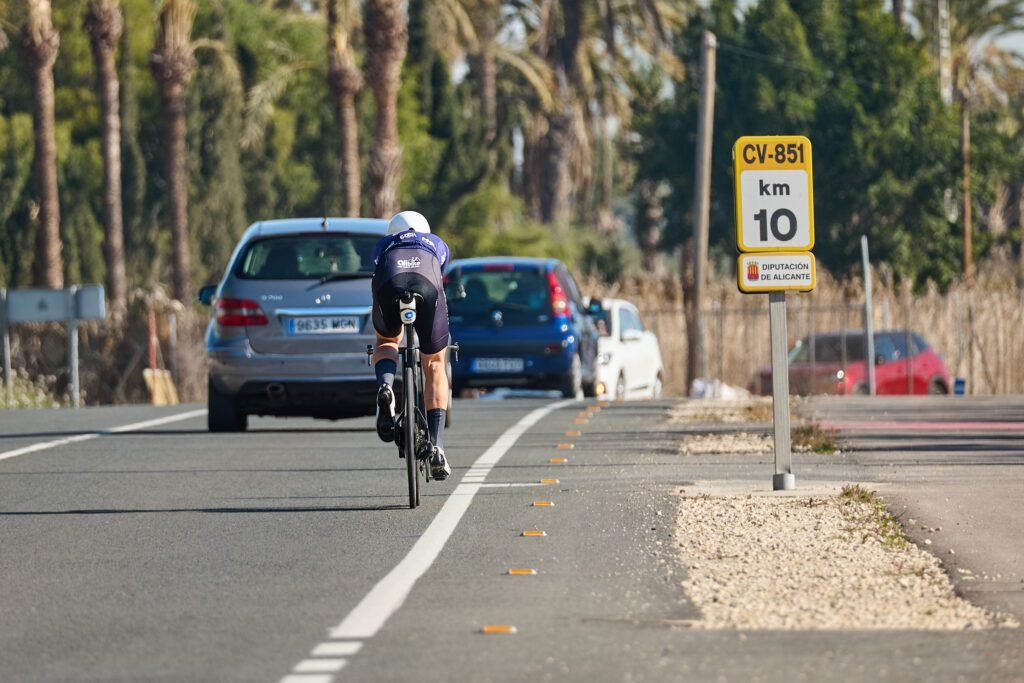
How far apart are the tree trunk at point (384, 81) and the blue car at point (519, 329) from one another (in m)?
17.2

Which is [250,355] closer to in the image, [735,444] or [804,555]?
[735,444]

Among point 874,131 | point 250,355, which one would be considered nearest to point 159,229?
point 874,131

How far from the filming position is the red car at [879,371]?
31.5 m

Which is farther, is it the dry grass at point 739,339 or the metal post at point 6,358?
the dry grass at point 739,339

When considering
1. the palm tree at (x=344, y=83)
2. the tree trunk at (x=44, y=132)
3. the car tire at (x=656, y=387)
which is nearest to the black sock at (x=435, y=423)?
the car tire at (x=656, y=387)

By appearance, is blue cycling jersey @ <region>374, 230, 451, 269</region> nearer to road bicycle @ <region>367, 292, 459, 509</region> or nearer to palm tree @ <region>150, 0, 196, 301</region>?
road bicycle @ <region>367, 292, 459, 509</region>

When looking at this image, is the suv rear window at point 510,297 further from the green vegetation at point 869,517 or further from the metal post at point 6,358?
the green vegetation at point 869,517

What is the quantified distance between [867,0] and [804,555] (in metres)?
49.4

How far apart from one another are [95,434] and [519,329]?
691cm

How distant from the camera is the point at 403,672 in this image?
7.21 m

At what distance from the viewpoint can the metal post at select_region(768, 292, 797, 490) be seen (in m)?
12.6

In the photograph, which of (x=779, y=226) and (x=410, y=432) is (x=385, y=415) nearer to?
(x=410, y=432)

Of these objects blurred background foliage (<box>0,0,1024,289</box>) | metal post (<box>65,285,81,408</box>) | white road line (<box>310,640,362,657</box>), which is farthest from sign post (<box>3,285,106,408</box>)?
white road line (<box>310,640,362,657</box>)

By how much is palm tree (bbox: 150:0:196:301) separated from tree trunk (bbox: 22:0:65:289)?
3.38 m
